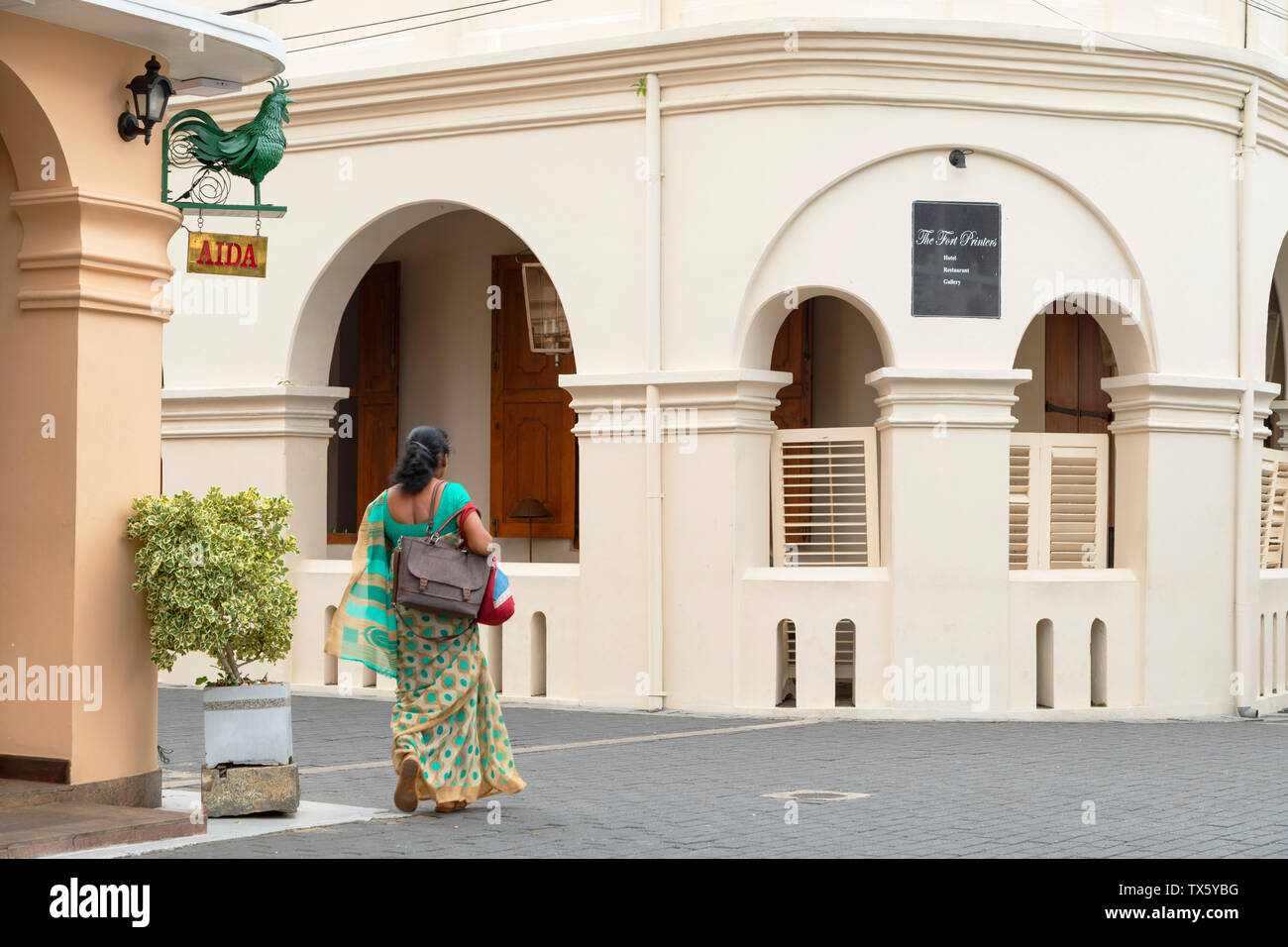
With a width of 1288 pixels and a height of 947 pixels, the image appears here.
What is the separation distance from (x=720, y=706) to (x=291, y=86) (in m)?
6.16

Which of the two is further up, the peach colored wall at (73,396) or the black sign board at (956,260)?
the black sign board at (956,260)

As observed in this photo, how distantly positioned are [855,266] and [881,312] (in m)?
0.39

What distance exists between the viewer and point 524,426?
15852 mm

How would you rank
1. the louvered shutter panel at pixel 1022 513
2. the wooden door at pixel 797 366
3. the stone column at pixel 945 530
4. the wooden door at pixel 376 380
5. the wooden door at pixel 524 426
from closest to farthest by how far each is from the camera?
the stone column at pixel 945 530, the louvered shutter panel at pixel 1022 513, the wooden door at pixel 797 366, the wooden door at pixel 524 426, the wooden door at pixel 376 380

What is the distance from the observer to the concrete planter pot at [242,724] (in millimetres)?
7695

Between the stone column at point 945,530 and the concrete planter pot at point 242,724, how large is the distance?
5807 mm

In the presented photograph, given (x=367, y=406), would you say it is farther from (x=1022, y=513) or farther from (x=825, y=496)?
(x=1022, y=513)

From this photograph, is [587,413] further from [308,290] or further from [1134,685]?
[1134,685]

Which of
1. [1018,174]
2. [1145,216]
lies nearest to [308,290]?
[1018,174]

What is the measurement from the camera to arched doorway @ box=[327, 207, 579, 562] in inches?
615

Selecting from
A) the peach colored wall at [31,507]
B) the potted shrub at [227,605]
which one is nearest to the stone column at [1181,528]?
the potted shrub at [227,605]

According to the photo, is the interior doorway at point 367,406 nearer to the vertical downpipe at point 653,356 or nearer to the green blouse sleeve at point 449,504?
the vertical downpipe at point 653,356

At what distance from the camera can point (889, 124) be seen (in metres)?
12.6

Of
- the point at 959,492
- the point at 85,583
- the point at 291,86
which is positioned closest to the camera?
the point at 85,583
